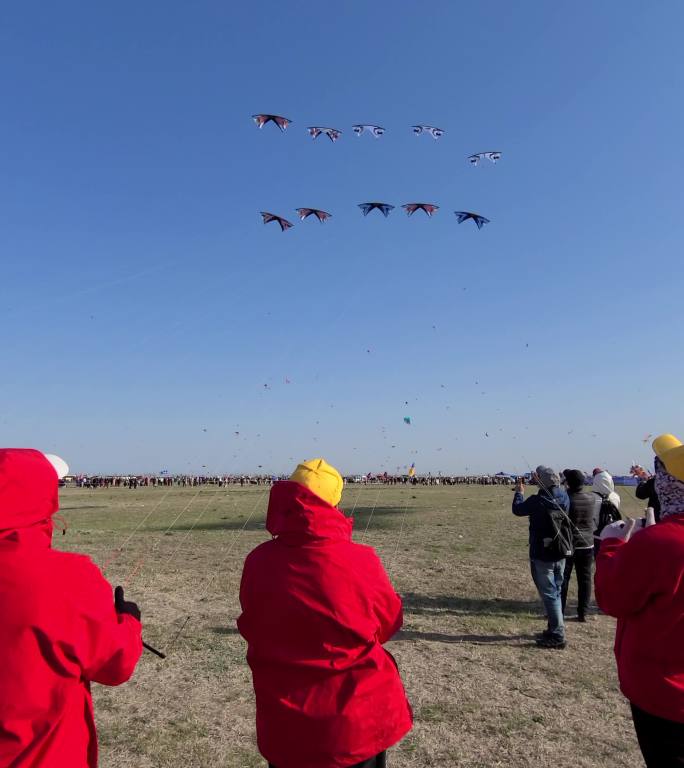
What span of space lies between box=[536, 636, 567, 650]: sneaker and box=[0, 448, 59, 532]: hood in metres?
6.80

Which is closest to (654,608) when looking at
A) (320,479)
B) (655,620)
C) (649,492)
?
(655,620)

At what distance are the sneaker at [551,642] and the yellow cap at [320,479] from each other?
18.3 feet

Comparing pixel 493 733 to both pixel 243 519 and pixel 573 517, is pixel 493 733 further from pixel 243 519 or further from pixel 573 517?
pixel 243 519

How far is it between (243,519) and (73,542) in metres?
7.98

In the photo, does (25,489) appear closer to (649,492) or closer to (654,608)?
(654,608)

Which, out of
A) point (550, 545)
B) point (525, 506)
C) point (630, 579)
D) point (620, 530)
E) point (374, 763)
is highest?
point (620, 530)

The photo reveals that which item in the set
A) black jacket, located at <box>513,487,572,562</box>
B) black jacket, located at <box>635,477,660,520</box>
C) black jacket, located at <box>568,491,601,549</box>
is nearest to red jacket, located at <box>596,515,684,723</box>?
black jacket, located at <box>513,487,572,562</box>

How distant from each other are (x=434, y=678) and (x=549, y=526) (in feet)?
7.95

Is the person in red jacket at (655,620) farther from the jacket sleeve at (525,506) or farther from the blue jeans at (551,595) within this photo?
the jacket sleeve at (525,506)

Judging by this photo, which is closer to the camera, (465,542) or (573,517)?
(573,517)

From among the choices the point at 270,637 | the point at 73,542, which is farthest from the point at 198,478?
the point at 270,637

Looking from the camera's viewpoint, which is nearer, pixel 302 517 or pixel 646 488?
pixel 302 517

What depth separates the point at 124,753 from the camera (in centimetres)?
481

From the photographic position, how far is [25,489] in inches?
92.1
